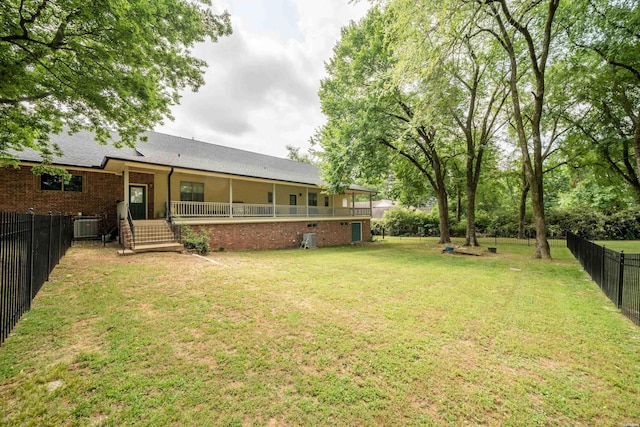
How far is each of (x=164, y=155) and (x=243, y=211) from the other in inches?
198

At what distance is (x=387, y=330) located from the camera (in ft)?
14.3

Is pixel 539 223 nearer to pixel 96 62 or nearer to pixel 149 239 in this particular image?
pixel 149 239

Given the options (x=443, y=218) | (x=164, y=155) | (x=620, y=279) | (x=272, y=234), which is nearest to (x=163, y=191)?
(x=164, y=155)

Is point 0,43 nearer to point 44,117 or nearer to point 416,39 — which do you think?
point 44,117

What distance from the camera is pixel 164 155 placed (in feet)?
45.1

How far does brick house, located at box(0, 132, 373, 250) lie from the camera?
1180cm

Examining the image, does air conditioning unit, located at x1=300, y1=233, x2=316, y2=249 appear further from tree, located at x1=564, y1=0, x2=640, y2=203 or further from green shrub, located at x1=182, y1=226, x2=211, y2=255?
tree, located at x1=564, y1=0, x2=640, y2=203

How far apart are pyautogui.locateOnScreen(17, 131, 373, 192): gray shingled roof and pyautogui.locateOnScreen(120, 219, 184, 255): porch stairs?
279 cm

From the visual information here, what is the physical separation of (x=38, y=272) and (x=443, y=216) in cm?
2094

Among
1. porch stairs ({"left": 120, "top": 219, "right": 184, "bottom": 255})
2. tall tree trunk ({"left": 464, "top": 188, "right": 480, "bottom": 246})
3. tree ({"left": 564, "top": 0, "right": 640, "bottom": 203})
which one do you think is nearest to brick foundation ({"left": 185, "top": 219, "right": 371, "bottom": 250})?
porch stairs ({"left": 120, "top": 219, "right": 184, "bottom": 255})

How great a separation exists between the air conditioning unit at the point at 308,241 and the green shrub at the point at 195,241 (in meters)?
6.51

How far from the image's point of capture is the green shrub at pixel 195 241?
11.2 m

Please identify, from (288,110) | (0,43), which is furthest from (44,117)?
(288,110)

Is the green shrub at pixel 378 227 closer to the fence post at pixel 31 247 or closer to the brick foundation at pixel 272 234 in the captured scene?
the brick foundation at pixel 272 234
